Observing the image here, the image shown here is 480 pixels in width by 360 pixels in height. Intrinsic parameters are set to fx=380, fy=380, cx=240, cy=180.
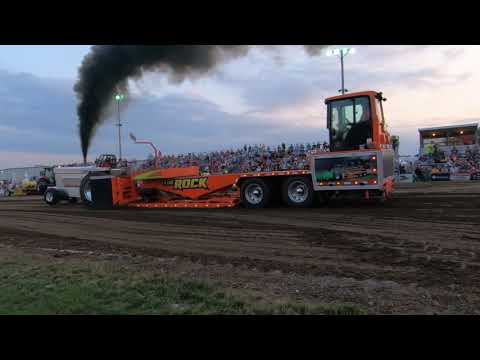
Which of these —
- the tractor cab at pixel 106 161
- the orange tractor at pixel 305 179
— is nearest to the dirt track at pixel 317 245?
the orange tractor at pixel 305 179

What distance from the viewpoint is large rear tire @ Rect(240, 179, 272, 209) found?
449 inches

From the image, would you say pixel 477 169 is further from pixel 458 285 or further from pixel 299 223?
pixel 458 285

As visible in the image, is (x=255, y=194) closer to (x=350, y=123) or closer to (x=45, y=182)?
(x=350, y=123)

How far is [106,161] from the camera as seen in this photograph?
1647 cm

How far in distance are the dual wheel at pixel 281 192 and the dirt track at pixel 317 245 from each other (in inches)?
20.5

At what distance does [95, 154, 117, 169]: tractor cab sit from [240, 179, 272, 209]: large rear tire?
24.2 ft

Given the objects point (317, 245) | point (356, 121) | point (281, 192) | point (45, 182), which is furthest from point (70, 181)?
point (317, 245)

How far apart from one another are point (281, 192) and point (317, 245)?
16.2ft

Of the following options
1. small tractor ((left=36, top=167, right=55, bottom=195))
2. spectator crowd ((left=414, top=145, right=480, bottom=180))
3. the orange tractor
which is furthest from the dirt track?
small tractor ((left=36, top=167, right=55, bottom=195))

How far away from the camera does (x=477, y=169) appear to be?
2009 cm

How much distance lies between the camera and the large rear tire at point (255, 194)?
37.4 ft

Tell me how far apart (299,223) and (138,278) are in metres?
4.68

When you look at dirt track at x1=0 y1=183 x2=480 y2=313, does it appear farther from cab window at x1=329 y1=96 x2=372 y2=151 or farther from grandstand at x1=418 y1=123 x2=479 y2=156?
grandstand at x1=418 y1=123 x2=479 y2=156
